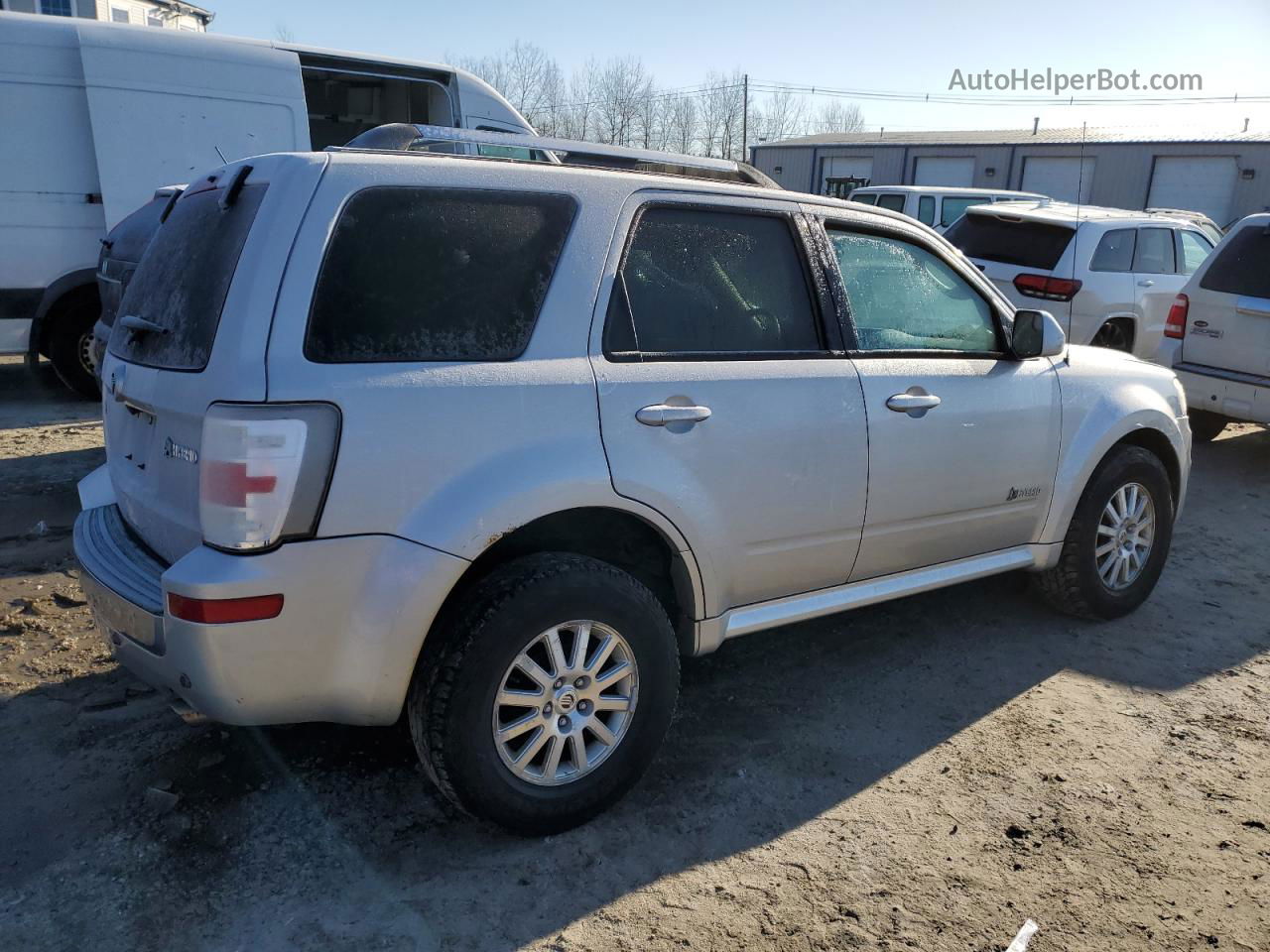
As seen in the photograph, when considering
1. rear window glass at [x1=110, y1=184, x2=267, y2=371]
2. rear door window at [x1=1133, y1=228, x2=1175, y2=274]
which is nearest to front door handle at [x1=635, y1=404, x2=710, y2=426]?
rear window glass at [x1=110, y1=184, x2=267, y2=371]

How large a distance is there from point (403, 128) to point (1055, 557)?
10.5 feet

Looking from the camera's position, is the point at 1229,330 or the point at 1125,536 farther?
the point at 1229,330

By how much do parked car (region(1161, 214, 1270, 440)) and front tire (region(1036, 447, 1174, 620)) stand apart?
334 cm

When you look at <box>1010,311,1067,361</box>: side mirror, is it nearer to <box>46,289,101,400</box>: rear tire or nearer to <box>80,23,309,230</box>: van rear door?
<box>80,23,309,230</box>: van rear door

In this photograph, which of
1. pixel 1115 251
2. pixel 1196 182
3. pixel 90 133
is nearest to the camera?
pixel 90 133

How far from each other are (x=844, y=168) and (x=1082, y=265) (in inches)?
1351

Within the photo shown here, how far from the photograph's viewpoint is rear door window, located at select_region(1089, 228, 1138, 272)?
358 inches

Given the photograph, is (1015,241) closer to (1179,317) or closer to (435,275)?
(1179,317)

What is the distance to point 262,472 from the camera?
2307mm

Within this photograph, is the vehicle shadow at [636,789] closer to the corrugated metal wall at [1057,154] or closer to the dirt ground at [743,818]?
the dirt ground at [743,818]

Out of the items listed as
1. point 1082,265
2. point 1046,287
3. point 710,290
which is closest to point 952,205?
point 1082,265

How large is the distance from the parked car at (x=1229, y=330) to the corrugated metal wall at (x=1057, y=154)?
27.7 metres

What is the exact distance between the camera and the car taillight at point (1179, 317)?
759 cm

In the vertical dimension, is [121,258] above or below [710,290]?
below
